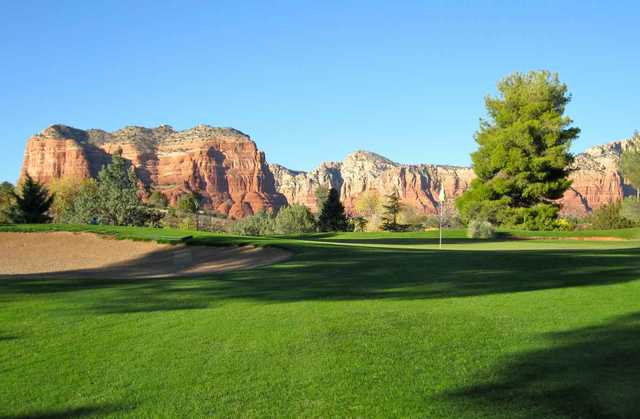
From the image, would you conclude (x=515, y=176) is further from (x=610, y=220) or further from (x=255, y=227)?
(x=255, y=227)

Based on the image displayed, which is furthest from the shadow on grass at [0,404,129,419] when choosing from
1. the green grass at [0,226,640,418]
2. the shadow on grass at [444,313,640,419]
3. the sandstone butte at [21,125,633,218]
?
the sandstone butte at [21,125,633,218]

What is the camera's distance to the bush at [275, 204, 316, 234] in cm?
6825

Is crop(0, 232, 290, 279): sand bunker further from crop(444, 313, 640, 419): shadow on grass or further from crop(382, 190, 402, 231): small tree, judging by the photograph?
crop(382, 190, 402, 231): small tree

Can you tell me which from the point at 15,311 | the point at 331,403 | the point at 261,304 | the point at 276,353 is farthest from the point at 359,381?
the point at 15,311

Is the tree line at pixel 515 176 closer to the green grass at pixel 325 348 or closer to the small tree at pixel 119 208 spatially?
the small tree at pixel 119 208

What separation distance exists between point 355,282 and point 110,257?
1166 cm

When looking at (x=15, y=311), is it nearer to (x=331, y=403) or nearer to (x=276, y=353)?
(x=276, y=353)

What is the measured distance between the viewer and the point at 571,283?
10117 mm

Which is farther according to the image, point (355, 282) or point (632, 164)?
point (632, 164)

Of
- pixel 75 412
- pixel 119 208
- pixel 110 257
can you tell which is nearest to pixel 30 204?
pixel 119 208

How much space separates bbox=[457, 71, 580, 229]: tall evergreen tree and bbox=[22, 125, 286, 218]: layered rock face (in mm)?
127512

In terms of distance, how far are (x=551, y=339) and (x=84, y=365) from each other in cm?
525

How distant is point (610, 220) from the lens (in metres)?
56.4

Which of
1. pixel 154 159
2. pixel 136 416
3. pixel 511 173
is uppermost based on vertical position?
pixel 154 159
